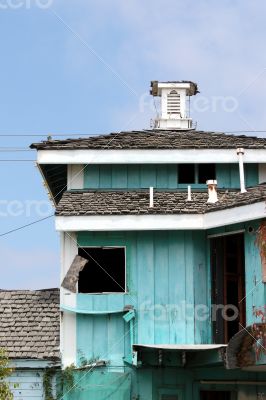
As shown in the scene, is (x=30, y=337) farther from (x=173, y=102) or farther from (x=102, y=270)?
(x=173, y=102)

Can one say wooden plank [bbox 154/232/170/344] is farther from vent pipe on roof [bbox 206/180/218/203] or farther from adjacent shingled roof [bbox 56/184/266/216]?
vent pipe on roof [bbox 206/180/218/203]

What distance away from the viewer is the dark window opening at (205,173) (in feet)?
73.4

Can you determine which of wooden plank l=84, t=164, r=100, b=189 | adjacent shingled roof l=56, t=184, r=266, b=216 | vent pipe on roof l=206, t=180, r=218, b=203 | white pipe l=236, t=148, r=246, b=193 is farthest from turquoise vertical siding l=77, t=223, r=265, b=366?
wooden plank l=84, t=164, r=100, b=189

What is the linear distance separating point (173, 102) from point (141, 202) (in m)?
6.10

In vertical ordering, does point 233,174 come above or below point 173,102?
below

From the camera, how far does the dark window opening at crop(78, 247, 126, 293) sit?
20.3 metres

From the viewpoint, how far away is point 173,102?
85.8 feet

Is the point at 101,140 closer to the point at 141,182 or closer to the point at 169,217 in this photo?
the point at 141,182

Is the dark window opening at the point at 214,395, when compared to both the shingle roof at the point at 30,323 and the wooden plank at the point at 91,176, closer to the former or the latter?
the shingle roof at the point at 30,323

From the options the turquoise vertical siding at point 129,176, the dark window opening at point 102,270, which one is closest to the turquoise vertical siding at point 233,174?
the turquoise vertical siding at point 129,176

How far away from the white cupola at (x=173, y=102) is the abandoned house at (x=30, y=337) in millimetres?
6211

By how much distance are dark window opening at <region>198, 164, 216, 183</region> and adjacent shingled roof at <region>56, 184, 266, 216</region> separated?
52 centimetres

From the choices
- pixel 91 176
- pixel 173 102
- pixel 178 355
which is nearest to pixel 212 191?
pixel 91 176

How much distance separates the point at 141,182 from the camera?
22125 mm
